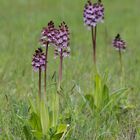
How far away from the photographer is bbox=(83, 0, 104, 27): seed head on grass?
5059mm

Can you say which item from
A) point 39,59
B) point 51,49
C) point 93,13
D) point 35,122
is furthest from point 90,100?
point 51,49

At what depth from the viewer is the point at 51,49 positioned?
372 inches

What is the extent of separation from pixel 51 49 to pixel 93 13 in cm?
441

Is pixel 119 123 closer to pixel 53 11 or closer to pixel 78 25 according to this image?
pixel 78 25

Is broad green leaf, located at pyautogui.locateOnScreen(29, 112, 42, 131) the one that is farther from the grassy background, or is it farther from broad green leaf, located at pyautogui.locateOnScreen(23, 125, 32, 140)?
the grassy background

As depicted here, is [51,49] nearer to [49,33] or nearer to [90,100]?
[90,100]

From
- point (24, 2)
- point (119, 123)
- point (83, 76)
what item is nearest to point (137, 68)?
point (83, 76)

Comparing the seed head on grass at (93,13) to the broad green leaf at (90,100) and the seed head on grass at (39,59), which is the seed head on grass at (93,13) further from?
the seed head on grass at (39,59)

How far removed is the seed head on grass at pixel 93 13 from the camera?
506cm

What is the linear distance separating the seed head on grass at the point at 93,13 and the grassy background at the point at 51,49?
627 millimetres

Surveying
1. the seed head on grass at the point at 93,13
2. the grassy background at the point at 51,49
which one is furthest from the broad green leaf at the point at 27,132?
the seed head on grass at the point at 93,13

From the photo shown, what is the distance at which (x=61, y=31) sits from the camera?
4.56m

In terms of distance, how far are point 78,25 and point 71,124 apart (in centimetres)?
714

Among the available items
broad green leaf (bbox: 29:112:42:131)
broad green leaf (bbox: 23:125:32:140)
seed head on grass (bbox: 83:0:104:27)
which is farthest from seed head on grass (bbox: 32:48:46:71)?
seed head on grass (bbox: 83:0:104:27)
